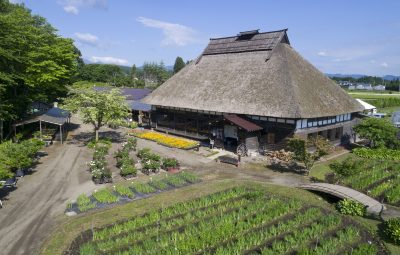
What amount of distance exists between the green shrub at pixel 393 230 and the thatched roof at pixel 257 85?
12.8 meters

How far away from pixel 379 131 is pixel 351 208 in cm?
1543

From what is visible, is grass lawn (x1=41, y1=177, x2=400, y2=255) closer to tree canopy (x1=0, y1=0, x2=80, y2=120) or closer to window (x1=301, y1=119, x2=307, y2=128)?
window (x1=301, y1=119, x2=307, y2=128)

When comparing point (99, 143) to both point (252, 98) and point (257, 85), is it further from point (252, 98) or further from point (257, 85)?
point (257, 85)

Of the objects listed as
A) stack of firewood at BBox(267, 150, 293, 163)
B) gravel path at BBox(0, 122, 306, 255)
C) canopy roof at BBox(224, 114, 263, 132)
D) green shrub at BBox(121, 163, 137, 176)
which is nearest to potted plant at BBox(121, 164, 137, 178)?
green shrub at BBox(121, 163, 137, 176)

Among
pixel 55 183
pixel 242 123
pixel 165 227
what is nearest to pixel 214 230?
pixel 165 227

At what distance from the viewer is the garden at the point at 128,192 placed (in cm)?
1714

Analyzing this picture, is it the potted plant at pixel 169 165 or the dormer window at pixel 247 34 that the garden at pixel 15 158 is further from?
the dormer window at pixel 247 34

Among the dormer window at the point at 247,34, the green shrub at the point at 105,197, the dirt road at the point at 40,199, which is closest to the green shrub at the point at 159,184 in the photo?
the green shrub at the point at 105,197

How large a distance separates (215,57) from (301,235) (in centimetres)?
2932

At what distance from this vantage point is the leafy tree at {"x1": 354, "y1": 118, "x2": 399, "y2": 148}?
93.0 feet

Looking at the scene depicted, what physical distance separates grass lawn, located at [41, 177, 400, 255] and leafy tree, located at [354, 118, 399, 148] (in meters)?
13.4

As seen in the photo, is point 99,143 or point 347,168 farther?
point 99,143

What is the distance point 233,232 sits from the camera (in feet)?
44.2

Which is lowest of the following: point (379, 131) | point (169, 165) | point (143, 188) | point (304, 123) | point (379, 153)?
point (143, 188)
